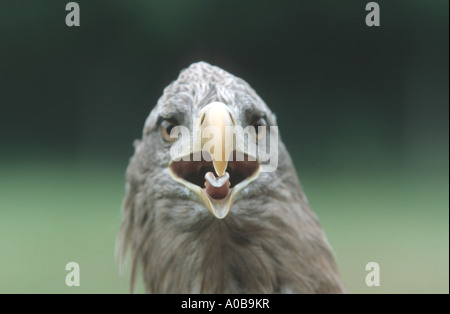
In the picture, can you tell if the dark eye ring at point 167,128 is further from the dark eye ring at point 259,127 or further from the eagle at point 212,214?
the dark eye ring at point 259,127

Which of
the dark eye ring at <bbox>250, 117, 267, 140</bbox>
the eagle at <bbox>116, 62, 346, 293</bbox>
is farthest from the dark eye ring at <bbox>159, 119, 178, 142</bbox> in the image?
the dark eye ring at <bbox>250, 117, 267, 140</bbox>

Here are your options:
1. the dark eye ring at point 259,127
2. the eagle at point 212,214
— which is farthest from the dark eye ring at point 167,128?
the dark eye ring at point 259,127

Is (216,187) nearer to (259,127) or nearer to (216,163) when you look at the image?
(216,163)

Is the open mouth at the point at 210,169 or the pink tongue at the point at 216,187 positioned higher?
the open mouth at the point at 210,169

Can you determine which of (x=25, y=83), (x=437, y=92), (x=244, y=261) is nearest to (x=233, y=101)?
(x=244, y=261)

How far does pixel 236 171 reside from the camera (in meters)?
1.01

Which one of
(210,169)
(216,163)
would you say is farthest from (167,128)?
(216,163)

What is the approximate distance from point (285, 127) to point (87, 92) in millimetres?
731

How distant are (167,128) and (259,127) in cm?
17

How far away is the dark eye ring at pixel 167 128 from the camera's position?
41.3 inches

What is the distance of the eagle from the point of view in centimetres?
101

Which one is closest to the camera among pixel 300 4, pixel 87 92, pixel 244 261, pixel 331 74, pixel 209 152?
pixel 209 152

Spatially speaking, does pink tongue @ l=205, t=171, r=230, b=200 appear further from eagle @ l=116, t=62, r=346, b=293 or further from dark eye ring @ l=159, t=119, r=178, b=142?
dark eye ring @ l=159, t=119, r=178, b=142

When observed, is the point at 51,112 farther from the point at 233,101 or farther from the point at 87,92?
the point at 233,101
